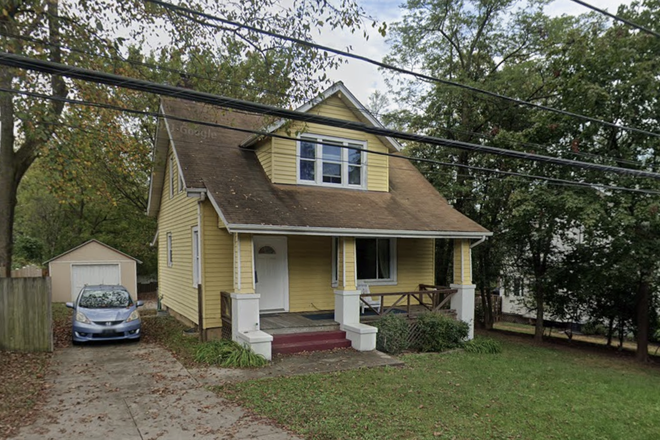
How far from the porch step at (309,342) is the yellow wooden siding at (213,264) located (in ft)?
6.99

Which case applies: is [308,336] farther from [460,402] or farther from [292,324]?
[460,402]

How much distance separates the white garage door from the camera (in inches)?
831

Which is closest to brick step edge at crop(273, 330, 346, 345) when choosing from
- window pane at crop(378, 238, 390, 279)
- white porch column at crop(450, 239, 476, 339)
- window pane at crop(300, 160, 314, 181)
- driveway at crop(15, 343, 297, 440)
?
driveway at crop(15, 343, 297, 440)

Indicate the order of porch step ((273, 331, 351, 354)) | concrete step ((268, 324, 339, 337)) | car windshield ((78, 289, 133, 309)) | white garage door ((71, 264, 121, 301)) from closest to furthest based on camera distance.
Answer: porch step ((273, 331, 351, 354)), concrete step ((268, 324, 339, 337)), car windshield ((78, 289, 133, 309)), white garage door ((71, 264, 121, 301))

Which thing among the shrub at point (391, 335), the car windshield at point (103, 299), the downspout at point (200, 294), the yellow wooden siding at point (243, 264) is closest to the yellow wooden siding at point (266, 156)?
the downspout at point (200, 294)

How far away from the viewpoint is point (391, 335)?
10.3 m

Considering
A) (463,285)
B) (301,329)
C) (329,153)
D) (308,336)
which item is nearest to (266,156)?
(329,153)

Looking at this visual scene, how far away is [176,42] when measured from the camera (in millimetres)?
8789

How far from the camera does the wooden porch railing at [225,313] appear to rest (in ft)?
33.2

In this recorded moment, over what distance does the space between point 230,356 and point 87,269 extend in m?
16.5

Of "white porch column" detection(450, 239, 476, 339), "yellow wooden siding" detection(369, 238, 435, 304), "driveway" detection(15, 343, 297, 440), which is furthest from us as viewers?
"yellow wooden siding" detection(369, 238, 435, 304)

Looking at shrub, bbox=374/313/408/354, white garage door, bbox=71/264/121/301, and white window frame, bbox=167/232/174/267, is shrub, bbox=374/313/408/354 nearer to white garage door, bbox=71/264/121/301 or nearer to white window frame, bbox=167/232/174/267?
white window frame, bbox=167/232/174/267

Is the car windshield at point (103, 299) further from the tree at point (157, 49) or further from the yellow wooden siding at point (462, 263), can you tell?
the yellow wooden siding at point (462, 263)

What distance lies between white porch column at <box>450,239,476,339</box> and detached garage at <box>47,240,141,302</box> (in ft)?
53.9
